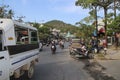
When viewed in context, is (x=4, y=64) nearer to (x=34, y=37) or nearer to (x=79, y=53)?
(x=34, y=37)

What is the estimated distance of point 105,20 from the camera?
40188 mm

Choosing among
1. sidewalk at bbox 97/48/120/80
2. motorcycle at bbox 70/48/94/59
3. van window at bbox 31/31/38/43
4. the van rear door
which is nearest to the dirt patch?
sidewalk at bbox 97/48/120/80

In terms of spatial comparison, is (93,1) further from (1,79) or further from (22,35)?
(1,79)

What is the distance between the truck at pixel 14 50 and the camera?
8.72m

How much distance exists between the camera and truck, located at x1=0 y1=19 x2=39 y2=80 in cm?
872

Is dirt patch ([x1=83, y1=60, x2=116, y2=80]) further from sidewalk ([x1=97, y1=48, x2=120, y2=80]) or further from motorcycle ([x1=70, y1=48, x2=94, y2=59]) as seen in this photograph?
motorcycle ([x1=70, y1=48, x2=94, y2=59])

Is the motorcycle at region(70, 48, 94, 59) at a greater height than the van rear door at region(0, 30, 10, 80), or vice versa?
the van rear door at region(0, 30, 10, 80)

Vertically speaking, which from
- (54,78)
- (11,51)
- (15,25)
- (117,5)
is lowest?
(54,78)

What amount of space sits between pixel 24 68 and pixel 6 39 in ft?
9.89

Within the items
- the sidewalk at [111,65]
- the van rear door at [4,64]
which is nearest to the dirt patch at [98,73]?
the sidewalk at [111,65]

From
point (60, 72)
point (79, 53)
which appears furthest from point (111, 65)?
point (79, 53)

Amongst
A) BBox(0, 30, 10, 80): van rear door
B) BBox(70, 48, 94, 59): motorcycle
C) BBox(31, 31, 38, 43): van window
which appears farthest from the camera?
BBox(70, 48, 94, 59): motorcycle

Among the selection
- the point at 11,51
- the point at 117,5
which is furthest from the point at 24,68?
the point at 117,5

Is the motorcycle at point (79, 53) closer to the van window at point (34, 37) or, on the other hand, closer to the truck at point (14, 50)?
the van window at point (34, 37)
